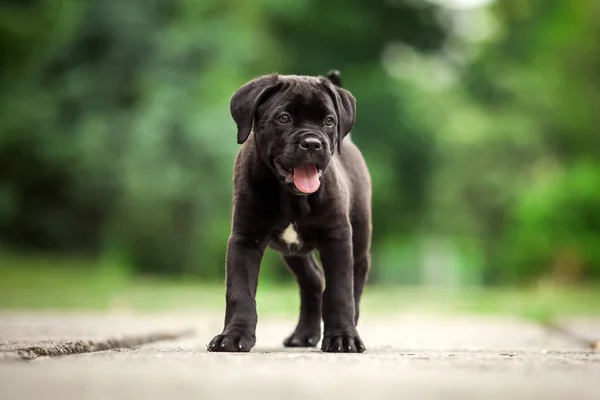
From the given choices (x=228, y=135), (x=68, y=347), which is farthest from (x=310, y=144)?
(x=228, y=135)

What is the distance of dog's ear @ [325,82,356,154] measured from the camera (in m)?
5.48

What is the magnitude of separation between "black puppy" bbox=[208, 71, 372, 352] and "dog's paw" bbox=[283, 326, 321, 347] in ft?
2.64

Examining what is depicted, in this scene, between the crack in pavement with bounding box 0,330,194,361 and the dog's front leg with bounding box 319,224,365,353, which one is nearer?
the crack in pavement with bounding box 0,330,194,361

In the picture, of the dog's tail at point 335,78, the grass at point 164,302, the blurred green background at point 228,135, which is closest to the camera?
the dog's tail at point 335,78

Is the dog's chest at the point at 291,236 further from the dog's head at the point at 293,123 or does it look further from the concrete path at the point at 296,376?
the concrete path at the point at 296,376

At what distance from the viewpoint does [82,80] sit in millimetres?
24578

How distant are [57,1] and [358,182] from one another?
59.6ft

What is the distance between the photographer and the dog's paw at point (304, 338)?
20.5ft

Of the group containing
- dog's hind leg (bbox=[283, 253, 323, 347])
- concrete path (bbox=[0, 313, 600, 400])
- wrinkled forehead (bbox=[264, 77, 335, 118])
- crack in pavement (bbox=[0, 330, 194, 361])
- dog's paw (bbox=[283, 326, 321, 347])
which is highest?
wrinkled forehead (bbox=[264, 77, 335, 118])

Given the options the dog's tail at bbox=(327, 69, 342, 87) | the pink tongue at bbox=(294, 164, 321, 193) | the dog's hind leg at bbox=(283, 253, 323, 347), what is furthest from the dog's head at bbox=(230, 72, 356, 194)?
the dog's hind leg at bbox=(283, 253, 323, 347)

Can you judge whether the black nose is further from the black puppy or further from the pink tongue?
the pink tongue

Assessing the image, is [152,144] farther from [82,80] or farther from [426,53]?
[426,53]

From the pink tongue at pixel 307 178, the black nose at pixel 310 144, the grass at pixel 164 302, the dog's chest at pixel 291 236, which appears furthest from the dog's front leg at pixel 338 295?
the grass at pixel 164 302

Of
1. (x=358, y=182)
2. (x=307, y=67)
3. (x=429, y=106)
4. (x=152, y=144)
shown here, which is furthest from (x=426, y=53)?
(x=358, y=182)
